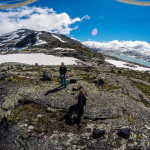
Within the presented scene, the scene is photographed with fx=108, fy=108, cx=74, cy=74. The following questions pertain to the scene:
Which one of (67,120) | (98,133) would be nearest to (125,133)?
(98,133)

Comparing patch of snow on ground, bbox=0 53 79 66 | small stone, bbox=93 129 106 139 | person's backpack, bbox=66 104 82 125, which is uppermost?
patch of snow on ground, bbox=0 53 79 66

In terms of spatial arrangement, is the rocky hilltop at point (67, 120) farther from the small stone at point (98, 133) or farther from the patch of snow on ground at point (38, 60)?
the patch of snow on ground at point (38, 60)

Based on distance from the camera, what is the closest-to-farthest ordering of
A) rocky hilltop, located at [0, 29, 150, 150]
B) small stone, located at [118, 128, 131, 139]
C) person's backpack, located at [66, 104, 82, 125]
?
rocky hilltop, located at [0, 29, 150, 150]
small stone, located at [118, 128, 131, 139]
person's backpack, located at [66, 104, 82, 125]

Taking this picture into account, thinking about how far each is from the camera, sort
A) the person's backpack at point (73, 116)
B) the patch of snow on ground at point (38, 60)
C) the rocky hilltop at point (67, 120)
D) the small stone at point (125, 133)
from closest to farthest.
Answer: the rocky hilltop at point (67, 120) → the small stone at point (125, 133) → the person's backpack at point (73, 116) → the patch of snow on ground at point (38, 60)

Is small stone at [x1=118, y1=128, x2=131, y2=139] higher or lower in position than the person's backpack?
lower

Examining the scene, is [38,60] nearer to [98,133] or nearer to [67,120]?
[67,120]

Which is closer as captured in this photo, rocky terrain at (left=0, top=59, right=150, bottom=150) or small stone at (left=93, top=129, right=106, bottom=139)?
rocky terrain at (left=0, top=59, right=150, bottom=150)

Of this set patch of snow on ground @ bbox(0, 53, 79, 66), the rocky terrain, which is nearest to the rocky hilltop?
the rocky terrain

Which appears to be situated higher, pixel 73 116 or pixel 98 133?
pixel 73 116

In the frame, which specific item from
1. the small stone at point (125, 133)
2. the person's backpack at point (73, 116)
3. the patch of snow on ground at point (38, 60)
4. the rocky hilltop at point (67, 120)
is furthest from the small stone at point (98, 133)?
the patch of snow on ground at point (38, 60)

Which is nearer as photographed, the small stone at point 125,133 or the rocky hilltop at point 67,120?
the rocky hilltop at point 67,120

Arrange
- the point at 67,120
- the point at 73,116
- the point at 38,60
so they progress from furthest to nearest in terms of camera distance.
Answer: the point at 38,60
the point at 73,116
the point at 67,120

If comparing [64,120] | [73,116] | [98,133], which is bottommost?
[98,133]

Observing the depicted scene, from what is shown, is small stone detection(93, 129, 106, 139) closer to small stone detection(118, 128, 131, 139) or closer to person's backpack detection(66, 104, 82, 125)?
small stone detection(118, 128, 131, 139)
